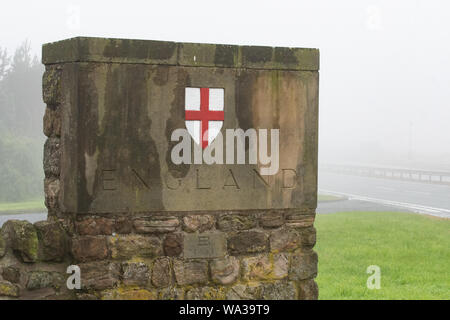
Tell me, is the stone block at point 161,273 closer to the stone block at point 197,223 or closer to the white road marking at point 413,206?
the stone block at point 197,223

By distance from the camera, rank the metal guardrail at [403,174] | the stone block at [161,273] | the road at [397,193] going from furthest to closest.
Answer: the metal guardrail at [403,174], the road at [397,193], the stone block at [161,273]

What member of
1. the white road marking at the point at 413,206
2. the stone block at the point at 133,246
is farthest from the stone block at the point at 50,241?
the white road marking at the point at 413,206

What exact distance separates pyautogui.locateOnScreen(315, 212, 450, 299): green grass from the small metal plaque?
14.5 ft

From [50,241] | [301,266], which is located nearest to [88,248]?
[50,241]

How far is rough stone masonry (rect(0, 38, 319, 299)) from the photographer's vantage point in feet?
15.8

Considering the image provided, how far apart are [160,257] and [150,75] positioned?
1507 mm

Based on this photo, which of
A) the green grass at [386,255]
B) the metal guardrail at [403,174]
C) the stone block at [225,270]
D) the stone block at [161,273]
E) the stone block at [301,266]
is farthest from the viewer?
the metal guardrail at [403,174]

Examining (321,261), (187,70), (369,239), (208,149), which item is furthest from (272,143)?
(369,239)

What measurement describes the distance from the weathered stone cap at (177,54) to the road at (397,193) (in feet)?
57.8

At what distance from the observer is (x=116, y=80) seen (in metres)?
4.82

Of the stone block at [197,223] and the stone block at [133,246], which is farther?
the stone block at [197,223]

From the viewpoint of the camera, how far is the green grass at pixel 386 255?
9.63 m

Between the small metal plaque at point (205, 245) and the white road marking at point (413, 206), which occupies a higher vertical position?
the small metal plaque at point (205, 245)

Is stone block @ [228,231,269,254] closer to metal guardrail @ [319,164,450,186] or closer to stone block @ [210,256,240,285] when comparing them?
stone block @ [210,256,240,285]
